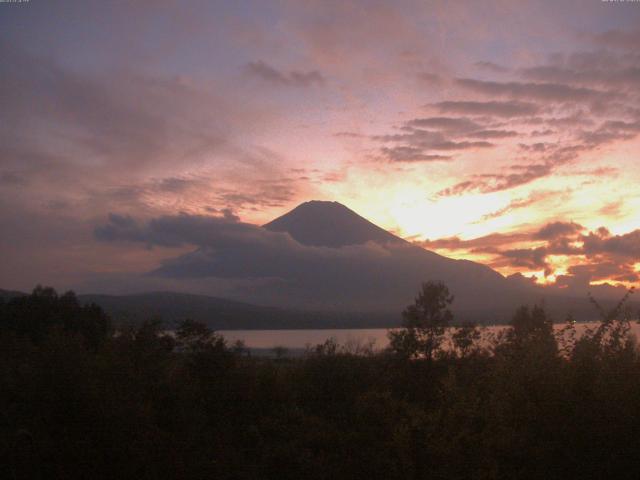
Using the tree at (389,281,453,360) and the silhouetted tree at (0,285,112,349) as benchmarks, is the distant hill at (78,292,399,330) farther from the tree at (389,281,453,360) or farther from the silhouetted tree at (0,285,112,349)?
the tree at (389,281,453,360)

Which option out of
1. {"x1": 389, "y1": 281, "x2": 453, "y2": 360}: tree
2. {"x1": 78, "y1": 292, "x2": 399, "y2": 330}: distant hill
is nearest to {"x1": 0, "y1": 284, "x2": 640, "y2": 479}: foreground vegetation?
{"x1": 389, "y1": 281, "x2": 453, "y2": 360}: tree

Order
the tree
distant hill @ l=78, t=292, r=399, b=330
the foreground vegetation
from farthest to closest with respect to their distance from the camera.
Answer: distant hill @ l=78, t=292, r=399, b=330, the tree, the foreground vegetation

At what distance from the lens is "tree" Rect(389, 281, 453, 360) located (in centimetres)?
1794

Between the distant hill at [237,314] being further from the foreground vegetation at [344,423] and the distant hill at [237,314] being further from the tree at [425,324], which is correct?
the foreground vegetation at [344,423]

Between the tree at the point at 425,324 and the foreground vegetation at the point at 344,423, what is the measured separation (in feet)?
19.0

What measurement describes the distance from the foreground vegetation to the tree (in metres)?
5.80

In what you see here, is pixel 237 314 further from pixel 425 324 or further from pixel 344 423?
pixel 344 423

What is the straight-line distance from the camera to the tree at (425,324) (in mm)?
17938

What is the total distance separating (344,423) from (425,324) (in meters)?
7.31

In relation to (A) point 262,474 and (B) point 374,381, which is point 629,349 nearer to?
(A) point 262,474

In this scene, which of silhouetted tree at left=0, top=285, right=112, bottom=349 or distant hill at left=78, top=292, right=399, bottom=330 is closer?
silhouetted tree at left=0, top=285, right=112, bottom=349

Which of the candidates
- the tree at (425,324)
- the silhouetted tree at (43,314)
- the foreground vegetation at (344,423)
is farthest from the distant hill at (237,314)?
the foreground vegetation at (344,423)

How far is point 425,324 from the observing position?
63.2 feet

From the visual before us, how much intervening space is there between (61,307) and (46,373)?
2526 cm
